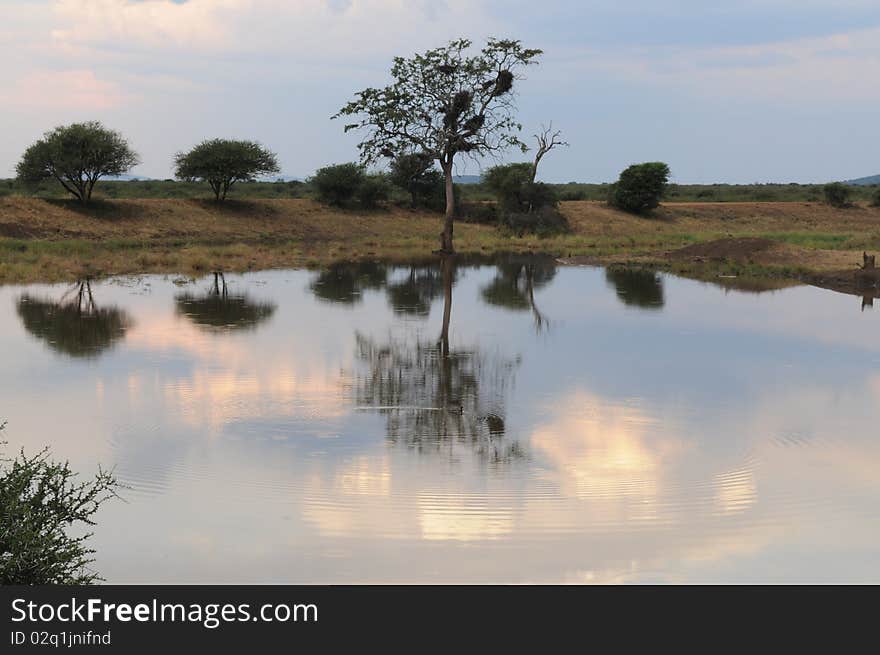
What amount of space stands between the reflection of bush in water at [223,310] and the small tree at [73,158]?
2768 centimetres

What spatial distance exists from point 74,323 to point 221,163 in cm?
3916

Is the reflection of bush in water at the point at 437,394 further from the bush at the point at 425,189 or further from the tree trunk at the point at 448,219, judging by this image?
the bush at the point at 425,189

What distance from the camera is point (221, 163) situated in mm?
54812

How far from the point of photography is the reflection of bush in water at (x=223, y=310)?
17.6 meters

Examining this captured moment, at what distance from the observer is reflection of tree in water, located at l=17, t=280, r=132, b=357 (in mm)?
14805

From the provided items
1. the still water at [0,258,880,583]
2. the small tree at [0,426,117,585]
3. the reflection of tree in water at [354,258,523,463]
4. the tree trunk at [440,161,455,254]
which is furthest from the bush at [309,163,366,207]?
the small tree at [0,426,117,585]

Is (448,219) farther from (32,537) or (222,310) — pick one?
(32,537)

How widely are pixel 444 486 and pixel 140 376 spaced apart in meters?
5.95

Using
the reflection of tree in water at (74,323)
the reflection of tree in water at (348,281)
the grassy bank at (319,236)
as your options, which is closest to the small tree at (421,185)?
the grassy bank at (319,236)

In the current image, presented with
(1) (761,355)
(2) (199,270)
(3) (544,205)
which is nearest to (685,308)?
(1) (761,355)

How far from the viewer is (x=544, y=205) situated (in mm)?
55281

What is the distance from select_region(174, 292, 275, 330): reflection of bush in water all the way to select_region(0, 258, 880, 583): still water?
0.58 ft
